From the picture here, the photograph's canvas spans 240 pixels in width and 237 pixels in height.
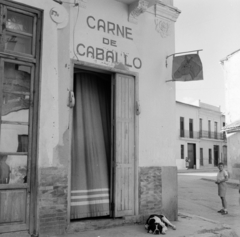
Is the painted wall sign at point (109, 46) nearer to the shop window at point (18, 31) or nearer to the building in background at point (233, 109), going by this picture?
the shop window at point (18, 31)

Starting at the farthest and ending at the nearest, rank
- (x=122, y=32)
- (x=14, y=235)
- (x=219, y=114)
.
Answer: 1. (x=219, y=114)
2. (x=122, y=32)
3. (x=14, y=235)

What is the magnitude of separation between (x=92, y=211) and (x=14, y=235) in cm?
175

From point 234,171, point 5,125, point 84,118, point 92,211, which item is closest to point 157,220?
point 92,211

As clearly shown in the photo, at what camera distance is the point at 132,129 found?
7043 mm

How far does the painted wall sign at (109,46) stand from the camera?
6.44 metres

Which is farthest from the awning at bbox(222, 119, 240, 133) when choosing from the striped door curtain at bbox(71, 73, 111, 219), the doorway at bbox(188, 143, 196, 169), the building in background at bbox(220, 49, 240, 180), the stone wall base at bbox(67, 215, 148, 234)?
the doorway at bbox(188, 143, 196, 169)

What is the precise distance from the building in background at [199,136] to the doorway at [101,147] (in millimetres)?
33055

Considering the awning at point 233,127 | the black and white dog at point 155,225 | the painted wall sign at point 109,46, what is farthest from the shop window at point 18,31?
the awning at point 233,127

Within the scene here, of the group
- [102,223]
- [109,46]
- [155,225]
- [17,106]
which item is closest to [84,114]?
[109,46]

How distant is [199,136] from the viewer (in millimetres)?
44375

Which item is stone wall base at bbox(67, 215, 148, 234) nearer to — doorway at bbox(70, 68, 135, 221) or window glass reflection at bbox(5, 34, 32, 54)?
doorway at bbox(70, 68, 135, 221)

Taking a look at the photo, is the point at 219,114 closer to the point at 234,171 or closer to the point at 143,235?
the point at 234,171

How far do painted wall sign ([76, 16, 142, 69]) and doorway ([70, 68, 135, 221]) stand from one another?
0.35 m

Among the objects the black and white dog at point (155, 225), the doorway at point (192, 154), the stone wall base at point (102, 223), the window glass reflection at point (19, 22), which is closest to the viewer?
the window glass reflection at point (19, 22)
